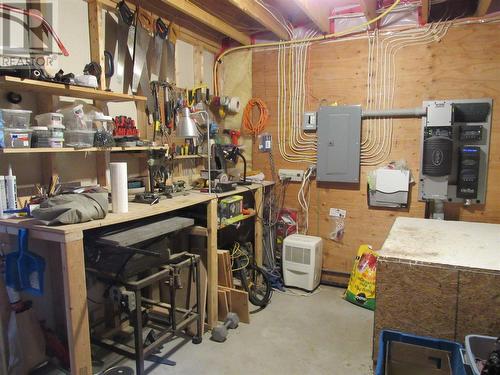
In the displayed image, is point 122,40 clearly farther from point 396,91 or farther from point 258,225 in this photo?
point 396,91

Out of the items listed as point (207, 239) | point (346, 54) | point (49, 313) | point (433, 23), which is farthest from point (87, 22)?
point (433, 23)

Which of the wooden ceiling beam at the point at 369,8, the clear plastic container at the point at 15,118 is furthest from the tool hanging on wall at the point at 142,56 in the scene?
the wooden ceiling beam at the point at 369,8

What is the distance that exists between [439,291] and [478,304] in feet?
0.54

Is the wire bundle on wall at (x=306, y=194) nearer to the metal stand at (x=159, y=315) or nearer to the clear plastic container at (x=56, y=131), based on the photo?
the metal stand at (x=159, y=315)

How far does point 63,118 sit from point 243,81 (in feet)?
7.00

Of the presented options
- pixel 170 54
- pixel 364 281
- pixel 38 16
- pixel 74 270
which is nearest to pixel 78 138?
→ pixel 38 16

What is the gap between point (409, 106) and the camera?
307cm

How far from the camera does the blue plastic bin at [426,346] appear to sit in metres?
1.43

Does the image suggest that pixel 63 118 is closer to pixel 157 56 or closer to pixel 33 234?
pixel 33 234

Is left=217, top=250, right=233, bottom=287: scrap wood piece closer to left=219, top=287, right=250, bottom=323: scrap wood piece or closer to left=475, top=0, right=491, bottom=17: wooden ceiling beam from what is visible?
left=219, top=287, right=250, bottom=323: scrap wood piece

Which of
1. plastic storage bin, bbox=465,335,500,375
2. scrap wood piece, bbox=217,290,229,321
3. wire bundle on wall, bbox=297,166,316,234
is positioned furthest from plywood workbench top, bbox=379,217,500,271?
scrap wood piece, bbox=217,290,229,321

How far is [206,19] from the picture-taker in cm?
307

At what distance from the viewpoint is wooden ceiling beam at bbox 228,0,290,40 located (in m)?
2.76

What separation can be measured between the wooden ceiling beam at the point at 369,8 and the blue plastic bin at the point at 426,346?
89.7 inches
